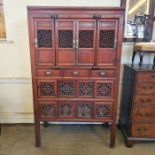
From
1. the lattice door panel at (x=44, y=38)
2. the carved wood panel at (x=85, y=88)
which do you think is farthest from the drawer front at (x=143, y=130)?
the lattice door panel at (x=44, y=38)

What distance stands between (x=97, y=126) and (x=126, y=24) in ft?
5.08

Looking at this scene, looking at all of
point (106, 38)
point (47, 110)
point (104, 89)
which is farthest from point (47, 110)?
point (106, 38)

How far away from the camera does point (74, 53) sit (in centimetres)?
186

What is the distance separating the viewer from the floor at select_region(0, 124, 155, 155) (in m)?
2.07

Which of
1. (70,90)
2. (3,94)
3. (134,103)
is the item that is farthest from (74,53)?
(3,94)

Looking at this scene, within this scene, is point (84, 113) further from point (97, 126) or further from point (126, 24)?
point (126, 24)

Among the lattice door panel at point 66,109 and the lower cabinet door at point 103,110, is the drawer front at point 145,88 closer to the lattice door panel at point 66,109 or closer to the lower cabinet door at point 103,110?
the lower cabinet door at point 103,110

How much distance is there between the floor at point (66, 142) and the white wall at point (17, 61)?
0.26 metres

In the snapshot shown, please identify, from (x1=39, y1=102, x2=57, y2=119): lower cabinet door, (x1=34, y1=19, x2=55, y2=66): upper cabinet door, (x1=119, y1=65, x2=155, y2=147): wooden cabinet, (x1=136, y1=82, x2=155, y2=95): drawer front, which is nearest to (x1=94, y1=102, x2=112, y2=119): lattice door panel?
(x1=119, y1=65, x2=155, y2=147): wooden cabinet

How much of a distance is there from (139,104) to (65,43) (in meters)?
1.12

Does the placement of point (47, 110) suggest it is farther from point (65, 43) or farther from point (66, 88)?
point (65, 43)

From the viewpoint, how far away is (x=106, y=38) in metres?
1.85

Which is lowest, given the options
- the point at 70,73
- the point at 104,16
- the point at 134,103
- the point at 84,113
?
the point at 84,113

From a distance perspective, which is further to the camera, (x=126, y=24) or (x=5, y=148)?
(x=126, y=24)
